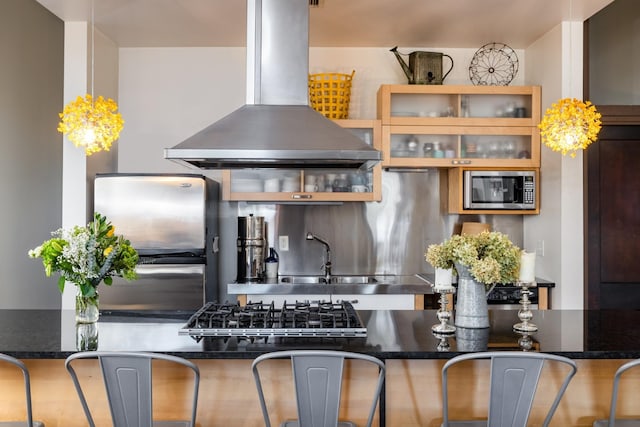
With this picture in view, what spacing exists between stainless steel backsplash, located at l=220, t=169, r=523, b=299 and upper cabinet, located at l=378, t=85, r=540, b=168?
0.41m

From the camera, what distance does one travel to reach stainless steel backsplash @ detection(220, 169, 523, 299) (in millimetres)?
4590

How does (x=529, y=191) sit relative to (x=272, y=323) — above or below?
above

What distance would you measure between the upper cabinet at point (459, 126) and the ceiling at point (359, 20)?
42 centimetres

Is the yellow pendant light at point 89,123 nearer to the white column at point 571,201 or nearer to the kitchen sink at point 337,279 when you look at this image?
the kitchen sink at point 337,279

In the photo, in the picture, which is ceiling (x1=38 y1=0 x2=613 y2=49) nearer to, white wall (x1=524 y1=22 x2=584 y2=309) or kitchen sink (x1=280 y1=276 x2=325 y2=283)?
white wall (x1=524 y1=22 x2=584 y2=309)

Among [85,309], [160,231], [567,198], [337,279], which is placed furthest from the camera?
[337,279]

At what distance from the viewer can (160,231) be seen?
3.82m

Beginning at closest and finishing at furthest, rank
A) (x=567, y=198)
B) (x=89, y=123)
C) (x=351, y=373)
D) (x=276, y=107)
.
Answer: (x=351, y=373), (x=276, y=107), (x=89, y=123), (x=567, y=198)

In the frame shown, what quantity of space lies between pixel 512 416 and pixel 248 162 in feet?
5.67

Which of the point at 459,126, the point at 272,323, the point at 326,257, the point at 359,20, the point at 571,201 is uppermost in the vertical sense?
the point at 359,20

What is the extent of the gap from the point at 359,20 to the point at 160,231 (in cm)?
202

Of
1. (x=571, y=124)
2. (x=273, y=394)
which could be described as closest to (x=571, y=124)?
(x=571, y=124)

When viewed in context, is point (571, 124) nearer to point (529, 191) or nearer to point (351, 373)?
point (529, 191)

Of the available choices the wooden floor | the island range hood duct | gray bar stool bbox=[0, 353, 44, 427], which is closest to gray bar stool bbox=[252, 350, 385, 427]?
the wooden floor
